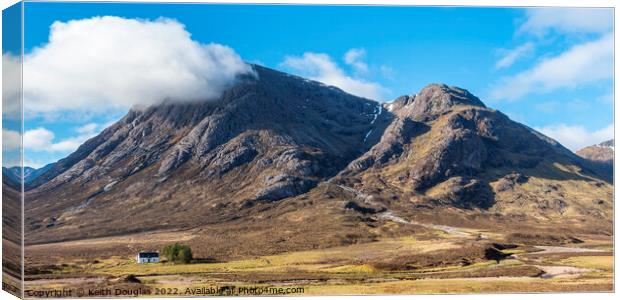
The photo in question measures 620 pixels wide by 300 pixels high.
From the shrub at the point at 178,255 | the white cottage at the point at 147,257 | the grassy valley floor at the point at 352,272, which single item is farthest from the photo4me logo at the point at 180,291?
the white cottage at the point at 147,257

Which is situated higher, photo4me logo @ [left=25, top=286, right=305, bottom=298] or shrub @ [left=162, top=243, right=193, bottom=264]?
shrub @ [left=162, top=243, right=193, bottom=264]

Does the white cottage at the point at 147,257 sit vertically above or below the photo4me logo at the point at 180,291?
above

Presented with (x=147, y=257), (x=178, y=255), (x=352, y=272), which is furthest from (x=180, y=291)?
(x=147, y=257)

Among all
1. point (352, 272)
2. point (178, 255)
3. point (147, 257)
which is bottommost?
point (352, 272)

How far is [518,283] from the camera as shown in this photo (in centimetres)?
7325

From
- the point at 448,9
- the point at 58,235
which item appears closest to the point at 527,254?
the point at 448,9

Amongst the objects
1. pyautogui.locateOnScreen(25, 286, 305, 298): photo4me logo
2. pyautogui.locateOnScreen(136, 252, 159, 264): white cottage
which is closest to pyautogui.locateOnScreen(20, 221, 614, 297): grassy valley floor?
pyautogui.locateOnScreen(25, 286, 305, 298): photo4me logo

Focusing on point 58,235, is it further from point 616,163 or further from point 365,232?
point 616,163

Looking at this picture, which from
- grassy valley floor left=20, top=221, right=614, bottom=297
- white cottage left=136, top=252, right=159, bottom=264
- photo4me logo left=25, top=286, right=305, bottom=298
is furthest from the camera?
white cottage left=136, top=252, right=159, bottom=264

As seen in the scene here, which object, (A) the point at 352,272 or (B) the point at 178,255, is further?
(B) the point at 178,255

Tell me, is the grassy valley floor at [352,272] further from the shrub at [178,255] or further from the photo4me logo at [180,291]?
the shrub at [178,255]

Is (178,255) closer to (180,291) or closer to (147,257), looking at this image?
(147,257)

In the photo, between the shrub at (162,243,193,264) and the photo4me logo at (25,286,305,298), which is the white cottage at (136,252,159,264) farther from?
the photo4me logo at (25,286,305,298)

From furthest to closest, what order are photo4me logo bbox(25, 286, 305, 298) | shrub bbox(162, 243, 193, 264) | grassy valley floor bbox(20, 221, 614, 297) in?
1. shrub bbox(162, 243, 193, 264)
2. grassy valley floor bbox(20, 221, 614, 297)
3. photo4me logo bbox(25, 286, 305, 298)
